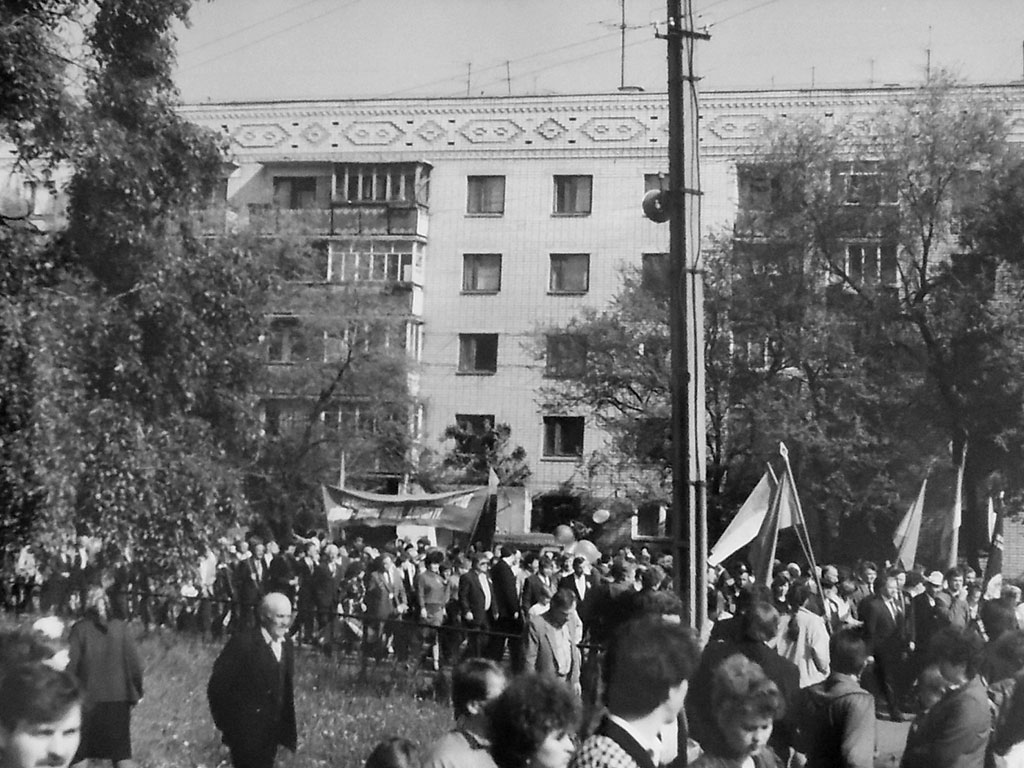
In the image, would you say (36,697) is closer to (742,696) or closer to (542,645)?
(742,696)

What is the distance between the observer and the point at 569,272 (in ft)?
106

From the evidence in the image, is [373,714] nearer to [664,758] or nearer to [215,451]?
[215,451]

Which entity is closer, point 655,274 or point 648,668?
point 648,668

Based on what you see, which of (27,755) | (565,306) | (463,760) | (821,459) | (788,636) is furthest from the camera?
(565,306)

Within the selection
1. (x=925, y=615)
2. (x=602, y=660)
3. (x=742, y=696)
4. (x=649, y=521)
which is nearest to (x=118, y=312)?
(x=925, y=615)

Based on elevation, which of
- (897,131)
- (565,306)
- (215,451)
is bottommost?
(215,451)

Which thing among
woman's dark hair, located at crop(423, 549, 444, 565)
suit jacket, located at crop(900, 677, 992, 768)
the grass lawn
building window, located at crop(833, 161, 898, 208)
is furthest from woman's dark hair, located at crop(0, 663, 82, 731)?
building window, located at crop(833, 161, 898, 208)

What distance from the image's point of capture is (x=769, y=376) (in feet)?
74.2

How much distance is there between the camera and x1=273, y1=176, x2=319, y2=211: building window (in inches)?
939

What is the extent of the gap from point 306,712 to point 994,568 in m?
6.66

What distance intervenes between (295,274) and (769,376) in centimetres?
816

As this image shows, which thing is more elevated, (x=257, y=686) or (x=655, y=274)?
(x=655, y=274)

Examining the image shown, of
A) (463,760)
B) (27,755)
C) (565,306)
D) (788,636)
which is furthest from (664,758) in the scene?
(565,306)

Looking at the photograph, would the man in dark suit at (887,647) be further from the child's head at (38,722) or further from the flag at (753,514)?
the child's head at (38,722)
